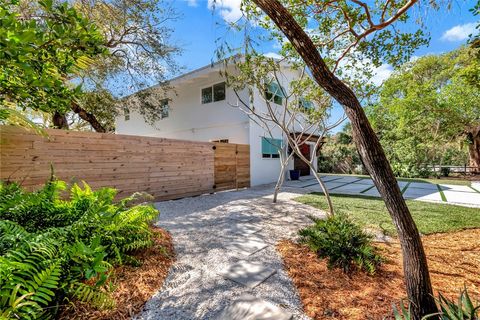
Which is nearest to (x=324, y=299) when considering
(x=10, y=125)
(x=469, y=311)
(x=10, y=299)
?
(x=469, y=311)

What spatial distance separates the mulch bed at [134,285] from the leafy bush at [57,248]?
10 centimetres

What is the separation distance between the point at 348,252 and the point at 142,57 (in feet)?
33.6

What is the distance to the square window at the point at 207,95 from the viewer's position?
38.2ft

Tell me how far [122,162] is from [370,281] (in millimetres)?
6208

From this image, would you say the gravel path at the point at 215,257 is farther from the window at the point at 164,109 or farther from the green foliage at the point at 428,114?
the green foliage at the point at 428,114

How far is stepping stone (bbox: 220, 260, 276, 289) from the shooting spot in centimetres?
249

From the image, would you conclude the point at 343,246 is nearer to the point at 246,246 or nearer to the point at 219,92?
the point at 246,246

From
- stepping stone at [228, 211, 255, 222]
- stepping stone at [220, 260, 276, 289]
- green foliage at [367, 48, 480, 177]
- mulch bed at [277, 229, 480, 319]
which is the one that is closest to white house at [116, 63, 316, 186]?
stepping stone at [228, 211, 255, 222]

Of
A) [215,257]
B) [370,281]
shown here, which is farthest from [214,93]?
[370,281]

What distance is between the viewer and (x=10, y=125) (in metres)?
4.54

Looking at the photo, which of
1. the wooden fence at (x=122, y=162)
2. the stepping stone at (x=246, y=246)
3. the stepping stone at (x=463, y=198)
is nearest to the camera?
the stepping stone at (x=246, y=246)

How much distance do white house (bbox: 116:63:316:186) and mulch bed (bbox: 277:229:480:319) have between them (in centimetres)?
740

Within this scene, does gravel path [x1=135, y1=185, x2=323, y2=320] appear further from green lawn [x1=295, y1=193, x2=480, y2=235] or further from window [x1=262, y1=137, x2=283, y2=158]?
window [x1=262, y1=137, x2=283, y2=158]

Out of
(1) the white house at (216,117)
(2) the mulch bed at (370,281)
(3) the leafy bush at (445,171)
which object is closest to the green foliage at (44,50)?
(2) the mulch bed at (370,281)
